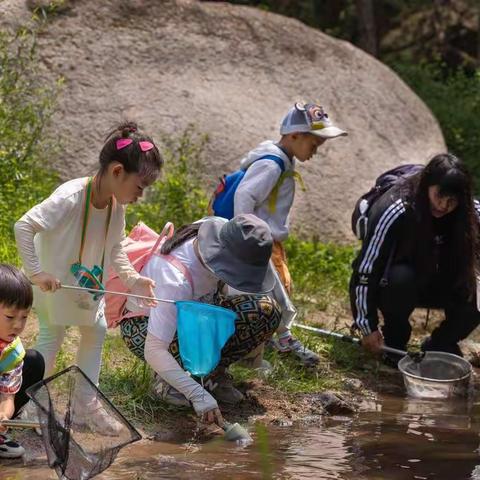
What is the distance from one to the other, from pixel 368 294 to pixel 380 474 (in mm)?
1691

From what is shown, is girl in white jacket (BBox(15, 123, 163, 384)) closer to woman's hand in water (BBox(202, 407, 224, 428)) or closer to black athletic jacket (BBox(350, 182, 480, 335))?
woman's hand in water (BBox(202, 407, 224, 428))

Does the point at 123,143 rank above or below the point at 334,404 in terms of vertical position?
above

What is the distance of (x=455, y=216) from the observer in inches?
237

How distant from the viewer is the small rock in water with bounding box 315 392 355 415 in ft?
17.9

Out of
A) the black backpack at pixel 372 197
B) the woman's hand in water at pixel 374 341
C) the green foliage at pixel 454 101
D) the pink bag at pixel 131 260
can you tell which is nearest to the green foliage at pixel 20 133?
the pink bag at pixel 131 260

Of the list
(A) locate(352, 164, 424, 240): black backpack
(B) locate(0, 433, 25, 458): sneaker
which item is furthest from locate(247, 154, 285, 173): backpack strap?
(B) locate(0, 433, 25, 458): sneaker

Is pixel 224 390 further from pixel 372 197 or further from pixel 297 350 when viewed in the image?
pixel 372 197

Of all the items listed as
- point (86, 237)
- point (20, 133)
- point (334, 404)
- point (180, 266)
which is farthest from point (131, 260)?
point (20, 133)

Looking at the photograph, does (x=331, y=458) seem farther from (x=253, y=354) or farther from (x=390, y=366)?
(x=390, y=366)

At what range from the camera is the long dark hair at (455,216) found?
5.79m

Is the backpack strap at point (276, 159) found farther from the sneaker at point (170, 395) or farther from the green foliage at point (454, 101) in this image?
the green foliage at point (454, 101)

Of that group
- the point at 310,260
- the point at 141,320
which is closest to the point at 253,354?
the point at 141,320

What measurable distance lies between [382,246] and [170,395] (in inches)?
64.0

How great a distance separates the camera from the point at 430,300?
6.36 meters
